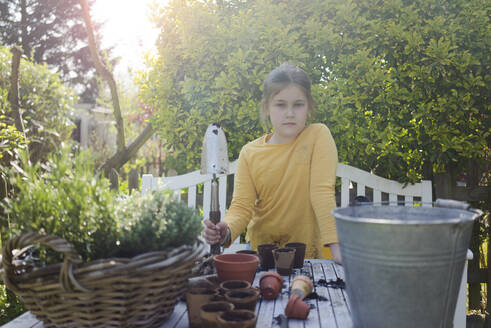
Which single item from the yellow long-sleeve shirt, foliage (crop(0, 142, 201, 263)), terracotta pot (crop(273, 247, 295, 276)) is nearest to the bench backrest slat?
the yellow long-sleeve shirt

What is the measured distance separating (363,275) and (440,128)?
6.25ft

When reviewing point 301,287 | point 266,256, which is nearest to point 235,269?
point 301,287

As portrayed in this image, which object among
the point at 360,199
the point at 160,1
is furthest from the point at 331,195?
the point at 160,1

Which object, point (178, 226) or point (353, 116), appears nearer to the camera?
point (178, 226)

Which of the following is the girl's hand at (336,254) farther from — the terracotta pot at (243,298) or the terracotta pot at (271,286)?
the terracotta pot at (243,298)

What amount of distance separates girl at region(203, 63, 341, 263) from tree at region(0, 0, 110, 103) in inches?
579

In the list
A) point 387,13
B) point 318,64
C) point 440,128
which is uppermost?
point 387,13

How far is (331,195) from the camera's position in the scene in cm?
194

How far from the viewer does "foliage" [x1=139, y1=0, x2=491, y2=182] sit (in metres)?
2.46

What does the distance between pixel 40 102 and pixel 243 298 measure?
5164mm

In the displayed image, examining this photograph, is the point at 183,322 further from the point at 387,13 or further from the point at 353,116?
the point at 387,13

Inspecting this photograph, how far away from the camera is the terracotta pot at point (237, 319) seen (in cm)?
88

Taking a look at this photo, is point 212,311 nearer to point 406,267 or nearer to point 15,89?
point 406,267

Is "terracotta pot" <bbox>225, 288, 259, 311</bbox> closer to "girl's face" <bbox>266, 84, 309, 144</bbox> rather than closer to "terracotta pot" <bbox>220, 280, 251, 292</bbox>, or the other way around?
"terracotta pot" <bbox>220, 280, 251, 292</bbox>
